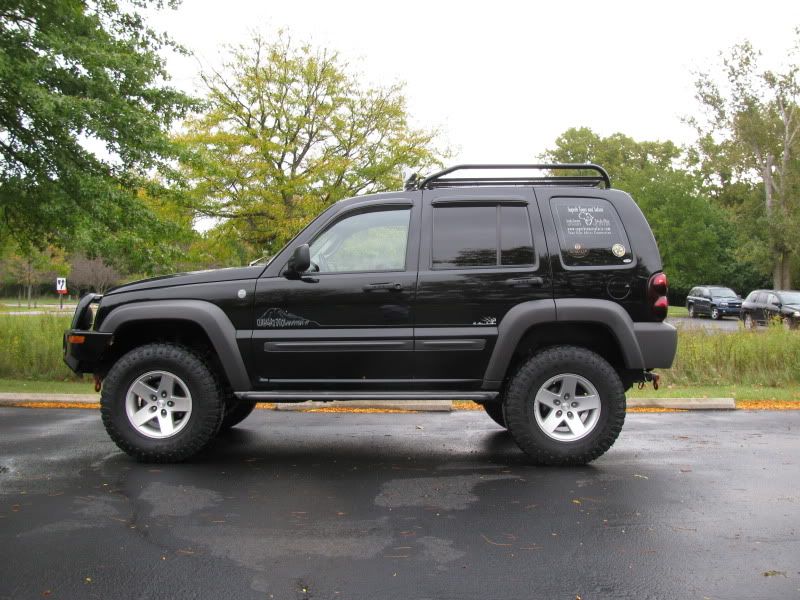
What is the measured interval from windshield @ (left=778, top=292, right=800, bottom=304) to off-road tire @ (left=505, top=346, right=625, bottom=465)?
24.6 m

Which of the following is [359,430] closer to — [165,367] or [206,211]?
[165,367]

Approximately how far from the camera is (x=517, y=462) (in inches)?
242

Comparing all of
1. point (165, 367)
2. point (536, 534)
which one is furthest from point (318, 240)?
point (536, 534)

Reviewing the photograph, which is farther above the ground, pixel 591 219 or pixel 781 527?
pixel 591 219

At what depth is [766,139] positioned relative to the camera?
42438 mm

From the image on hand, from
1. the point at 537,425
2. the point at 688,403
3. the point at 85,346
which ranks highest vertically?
the point at 85,346

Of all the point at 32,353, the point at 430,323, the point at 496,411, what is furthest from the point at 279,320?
the point at 32,353

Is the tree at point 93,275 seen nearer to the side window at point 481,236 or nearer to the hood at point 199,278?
the hood at point 199,278

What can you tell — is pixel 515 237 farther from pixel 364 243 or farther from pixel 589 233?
pixel 364 243

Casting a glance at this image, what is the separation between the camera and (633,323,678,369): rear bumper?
591 cm

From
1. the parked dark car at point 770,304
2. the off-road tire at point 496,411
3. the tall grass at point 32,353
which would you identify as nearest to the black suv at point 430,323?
the off-road tire at point 496,411

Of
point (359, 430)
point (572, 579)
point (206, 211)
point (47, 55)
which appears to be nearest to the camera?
point (572, 579)

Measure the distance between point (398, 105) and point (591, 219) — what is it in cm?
A: 2529

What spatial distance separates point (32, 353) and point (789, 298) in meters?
25.4
